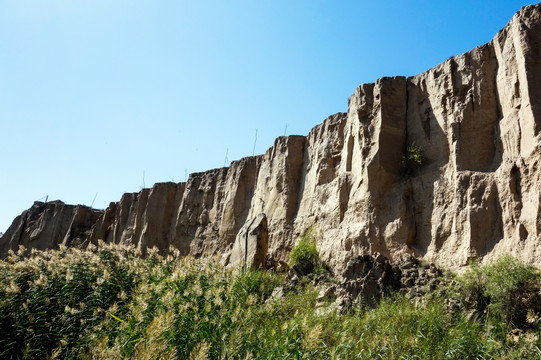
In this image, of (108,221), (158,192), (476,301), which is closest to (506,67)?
(476,301)

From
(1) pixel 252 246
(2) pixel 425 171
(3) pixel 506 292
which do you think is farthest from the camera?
(1) pixel 252 246

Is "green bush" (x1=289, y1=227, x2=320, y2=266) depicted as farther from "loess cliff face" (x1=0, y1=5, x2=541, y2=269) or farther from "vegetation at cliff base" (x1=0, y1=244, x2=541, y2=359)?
"vegetation at cliff base" (x1=0, y1=244, x2=541, y2=359)

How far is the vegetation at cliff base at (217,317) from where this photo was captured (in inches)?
213

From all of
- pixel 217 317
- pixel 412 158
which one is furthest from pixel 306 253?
pixel 217 317

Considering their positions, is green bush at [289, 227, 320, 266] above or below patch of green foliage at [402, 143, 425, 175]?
below

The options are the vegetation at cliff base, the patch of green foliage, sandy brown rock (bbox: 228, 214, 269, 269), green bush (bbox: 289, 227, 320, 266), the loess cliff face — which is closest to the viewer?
the vegetation at cliff base

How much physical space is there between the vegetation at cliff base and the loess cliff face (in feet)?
7.38

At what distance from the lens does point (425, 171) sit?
14266 mm

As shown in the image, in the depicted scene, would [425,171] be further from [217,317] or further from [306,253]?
[217,317]

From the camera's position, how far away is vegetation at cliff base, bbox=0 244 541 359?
542 centimetres

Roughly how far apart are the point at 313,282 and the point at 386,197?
4470 mm

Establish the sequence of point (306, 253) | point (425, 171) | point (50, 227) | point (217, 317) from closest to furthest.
Result: 1. point (217, 317)
2. point (425, 171)
3. point (306, 253)
4. point (50, 227)

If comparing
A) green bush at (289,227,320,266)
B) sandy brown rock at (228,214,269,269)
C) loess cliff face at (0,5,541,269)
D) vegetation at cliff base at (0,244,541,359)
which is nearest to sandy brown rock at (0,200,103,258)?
loess cliff face at (0,5,541,269)

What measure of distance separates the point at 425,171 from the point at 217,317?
1042 cm
